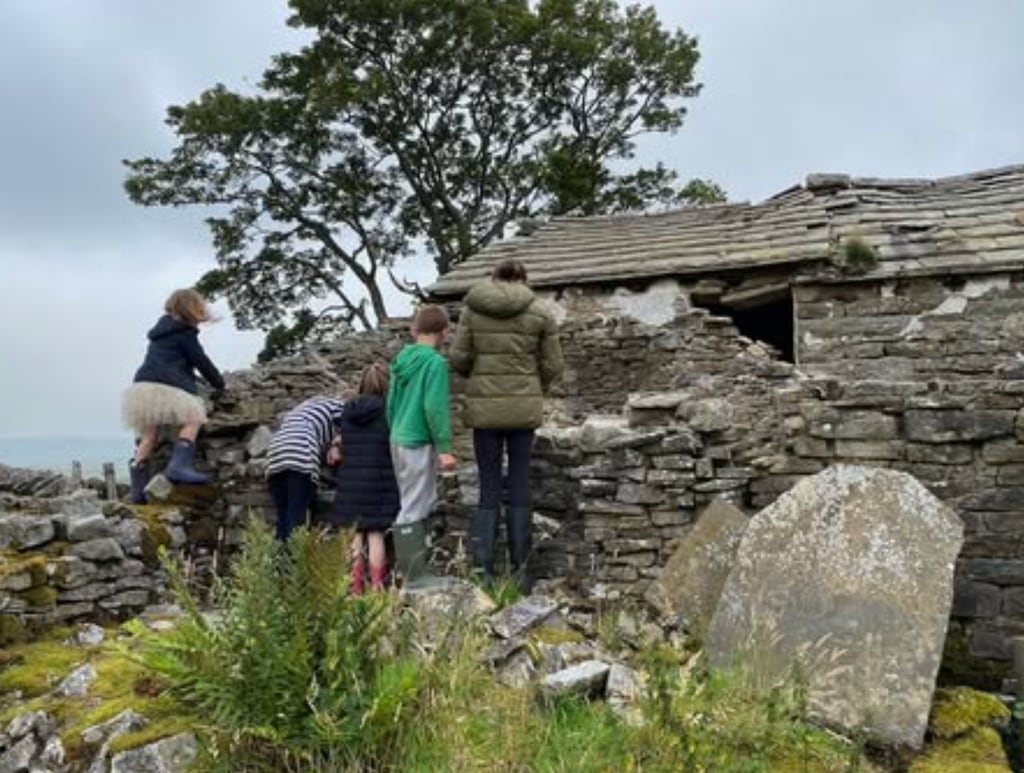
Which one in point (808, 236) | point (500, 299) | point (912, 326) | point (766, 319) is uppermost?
point (808, 236)

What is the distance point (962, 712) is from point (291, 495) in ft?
13.1

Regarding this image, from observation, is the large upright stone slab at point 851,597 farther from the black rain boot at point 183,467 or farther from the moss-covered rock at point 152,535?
the black rain boot at point 183,467

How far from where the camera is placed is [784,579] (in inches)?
157

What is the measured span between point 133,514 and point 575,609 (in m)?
2.80

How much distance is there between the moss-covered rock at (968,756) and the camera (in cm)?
335

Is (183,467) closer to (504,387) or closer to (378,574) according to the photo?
(378,574)

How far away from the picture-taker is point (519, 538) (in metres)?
5.27

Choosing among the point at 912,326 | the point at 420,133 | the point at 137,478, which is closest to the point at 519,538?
the point at 137,478

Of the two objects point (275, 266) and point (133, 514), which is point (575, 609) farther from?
point (275, 266)

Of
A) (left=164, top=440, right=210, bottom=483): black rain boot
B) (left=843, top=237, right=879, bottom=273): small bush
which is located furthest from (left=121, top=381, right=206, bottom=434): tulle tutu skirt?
(left=843, top=237, right=879, bottom=273): small bush

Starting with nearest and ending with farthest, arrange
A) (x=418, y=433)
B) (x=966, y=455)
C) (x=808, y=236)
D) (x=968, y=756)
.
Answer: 1. (x=968, y=756)
2. (x=966, y=455)
3. (x=418, y=433)
4. (x=808, y=236)

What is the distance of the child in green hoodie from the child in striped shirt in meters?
0.81

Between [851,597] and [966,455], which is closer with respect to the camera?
[851,597]

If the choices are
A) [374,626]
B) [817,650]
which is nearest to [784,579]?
[817,650]
